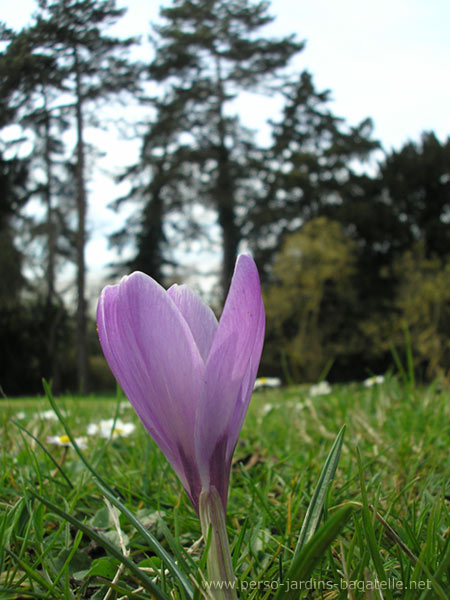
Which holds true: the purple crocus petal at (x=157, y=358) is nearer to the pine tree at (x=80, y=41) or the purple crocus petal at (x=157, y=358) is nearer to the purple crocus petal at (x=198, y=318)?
the purple crocus petal at (x=198, y=318)

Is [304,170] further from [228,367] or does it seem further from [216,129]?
[228,367]

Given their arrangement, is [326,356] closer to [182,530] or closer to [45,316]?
[45,316]

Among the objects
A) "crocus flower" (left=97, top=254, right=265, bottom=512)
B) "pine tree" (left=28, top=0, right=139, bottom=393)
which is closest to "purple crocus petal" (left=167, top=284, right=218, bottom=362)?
"crocus flower" (left=97, top=254, right=265, bottom=512)

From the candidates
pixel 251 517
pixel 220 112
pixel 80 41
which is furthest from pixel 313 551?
pixel 220 112

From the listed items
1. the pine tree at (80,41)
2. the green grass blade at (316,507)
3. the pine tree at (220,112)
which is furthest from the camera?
the pine tree at (220,112)

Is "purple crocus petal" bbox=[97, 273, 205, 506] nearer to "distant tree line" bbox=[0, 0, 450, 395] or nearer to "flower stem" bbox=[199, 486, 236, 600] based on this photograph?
"flower stem" bbox=[199, 486, 236, 600]

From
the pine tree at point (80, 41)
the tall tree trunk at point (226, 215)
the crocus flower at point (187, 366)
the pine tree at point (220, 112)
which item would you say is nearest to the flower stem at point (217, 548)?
the crocus flower at point (187, 366)
